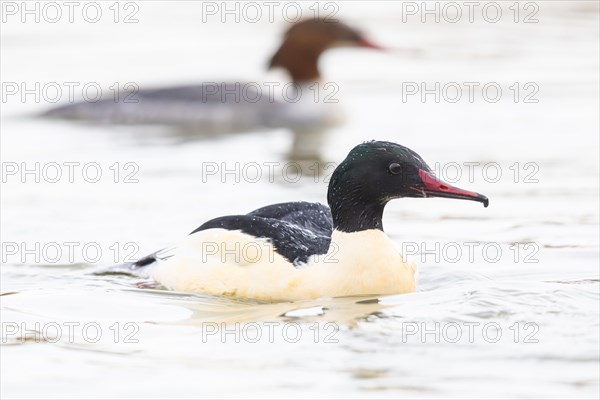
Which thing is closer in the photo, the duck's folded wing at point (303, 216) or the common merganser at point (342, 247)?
the common merganser at point (342, 247)

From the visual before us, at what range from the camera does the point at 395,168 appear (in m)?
8.79

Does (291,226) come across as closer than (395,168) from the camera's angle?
No

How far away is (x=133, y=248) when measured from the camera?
10742mm

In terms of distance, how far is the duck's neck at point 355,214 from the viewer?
887 centimetres

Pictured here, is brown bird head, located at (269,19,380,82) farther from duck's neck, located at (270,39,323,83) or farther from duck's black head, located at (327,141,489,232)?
duck's black head, located at (327,141,489,232)

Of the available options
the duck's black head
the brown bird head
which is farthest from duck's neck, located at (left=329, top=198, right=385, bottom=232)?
the brown bird head

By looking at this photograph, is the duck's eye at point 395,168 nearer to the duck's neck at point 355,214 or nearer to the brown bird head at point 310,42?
the duck's neck at point 355,214

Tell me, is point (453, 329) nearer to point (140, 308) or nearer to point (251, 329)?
point (251, 329)

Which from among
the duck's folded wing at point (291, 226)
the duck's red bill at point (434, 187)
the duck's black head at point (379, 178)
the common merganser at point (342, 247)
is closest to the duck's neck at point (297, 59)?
the duck's folded wing at point (291, 226)

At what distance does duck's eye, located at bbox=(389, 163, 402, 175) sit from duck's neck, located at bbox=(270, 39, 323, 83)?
337 inches

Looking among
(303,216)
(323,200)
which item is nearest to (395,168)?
(303,216)

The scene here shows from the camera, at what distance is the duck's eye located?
8.78m

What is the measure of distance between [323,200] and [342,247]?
3497mm

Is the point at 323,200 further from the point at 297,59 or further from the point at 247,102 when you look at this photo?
the point at 297,59
